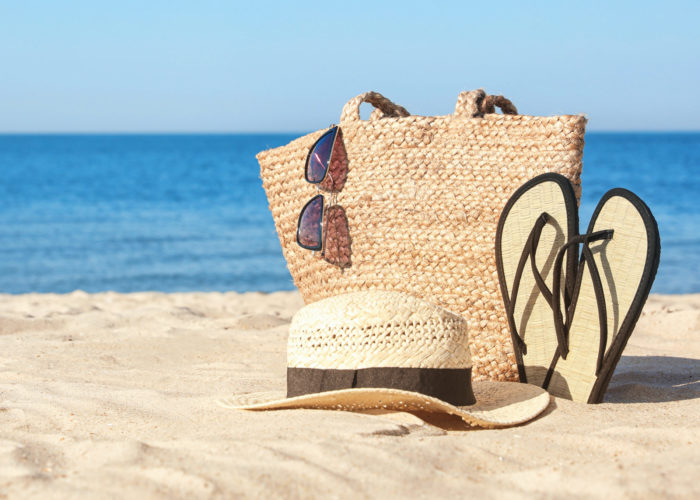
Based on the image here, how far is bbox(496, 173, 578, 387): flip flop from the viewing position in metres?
2.72

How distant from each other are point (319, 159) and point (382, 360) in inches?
46.0

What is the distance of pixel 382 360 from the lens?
2.30m

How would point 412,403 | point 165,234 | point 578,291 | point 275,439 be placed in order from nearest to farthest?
1. point 275,439
2. point 412,403
3. point 578,291
4. point 165,234

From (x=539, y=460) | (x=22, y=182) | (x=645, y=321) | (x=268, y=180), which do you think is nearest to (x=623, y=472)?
(x=539, y=460)

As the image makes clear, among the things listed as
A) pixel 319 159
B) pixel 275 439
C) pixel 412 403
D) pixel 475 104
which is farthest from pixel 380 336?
pixel 475 104

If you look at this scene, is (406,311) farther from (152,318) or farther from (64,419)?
(152,318)

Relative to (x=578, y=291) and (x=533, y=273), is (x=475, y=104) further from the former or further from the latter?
(x=578, y=291)

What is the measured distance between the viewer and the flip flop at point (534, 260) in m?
2.72

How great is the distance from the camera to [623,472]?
1.74 metres

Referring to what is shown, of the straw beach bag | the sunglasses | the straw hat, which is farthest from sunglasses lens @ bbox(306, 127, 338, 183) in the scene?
the straw hat

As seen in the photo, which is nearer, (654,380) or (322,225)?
(654,380)

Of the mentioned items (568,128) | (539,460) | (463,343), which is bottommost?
(539,460)

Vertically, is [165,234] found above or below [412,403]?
below

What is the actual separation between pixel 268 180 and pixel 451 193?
3.00 ft
